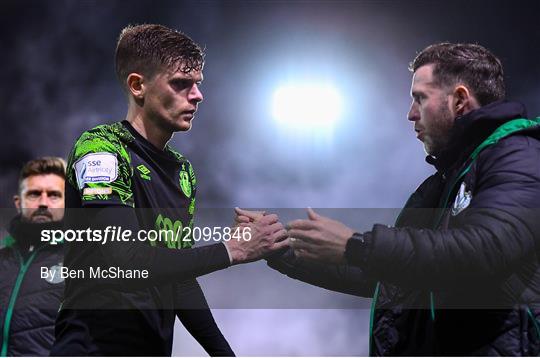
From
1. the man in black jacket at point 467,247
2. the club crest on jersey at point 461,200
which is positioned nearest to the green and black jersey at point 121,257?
the man in black jacket at point 467,247

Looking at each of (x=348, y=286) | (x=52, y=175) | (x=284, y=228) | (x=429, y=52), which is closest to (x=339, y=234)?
(x=284, y=228)

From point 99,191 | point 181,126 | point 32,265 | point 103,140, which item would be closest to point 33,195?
point 32,265

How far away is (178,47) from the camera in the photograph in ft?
12.6

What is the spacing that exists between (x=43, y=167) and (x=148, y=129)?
2.20 m

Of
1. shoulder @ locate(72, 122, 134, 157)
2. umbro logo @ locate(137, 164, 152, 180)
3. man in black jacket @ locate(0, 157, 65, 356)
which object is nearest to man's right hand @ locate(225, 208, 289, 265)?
umbro logo @ locate(137, 164, 152, 180)

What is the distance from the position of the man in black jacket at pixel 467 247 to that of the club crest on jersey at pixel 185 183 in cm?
74

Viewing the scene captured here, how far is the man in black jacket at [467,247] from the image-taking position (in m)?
3.12

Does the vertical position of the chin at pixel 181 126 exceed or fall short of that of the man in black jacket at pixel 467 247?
it exceeds it

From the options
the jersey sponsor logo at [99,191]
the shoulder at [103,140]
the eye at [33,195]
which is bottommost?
the jersey sponsor logo at [99,191]

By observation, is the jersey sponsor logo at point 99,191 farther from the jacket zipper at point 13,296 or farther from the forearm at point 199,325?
the jacket zipper at point 13,296

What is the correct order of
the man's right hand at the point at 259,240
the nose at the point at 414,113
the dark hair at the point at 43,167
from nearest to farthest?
1. the man's right hand at the point at 259,240
2. the nose at the point at 414,113
3. the dark hair at the point at 43,167

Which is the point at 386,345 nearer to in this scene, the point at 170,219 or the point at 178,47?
the point at 170,219

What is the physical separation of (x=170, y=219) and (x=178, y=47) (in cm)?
100

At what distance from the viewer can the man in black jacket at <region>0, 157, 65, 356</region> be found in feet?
16.4
